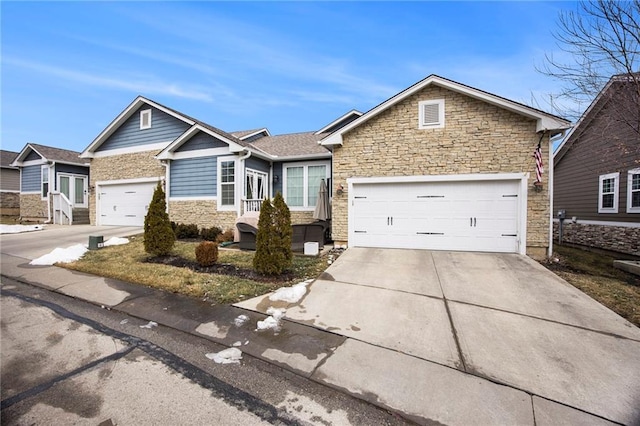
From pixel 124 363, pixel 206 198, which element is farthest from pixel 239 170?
pixel 124 363

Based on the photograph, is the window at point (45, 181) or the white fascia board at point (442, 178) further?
the window at point (45, 181)

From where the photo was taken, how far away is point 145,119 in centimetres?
1391

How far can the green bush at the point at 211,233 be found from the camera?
1092 cm

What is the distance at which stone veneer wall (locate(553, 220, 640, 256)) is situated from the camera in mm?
9836

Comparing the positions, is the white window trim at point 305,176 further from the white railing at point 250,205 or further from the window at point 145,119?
the window at point 145,119

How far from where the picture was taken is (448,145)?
845cm

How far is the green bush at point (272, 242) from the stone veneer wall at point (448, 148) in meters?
3.62

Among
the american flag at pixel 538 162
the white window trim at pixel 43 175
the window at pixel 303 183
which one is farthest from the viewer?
the white window trim at pixel 43 175

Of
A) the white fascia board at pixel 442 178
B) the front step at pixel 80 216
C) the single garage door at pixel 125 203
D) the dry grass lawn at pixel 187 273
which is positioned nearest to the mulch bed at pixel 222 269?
the dry grass lawn at pixel 187 273

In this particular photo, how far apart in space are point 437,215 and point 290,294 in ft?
18.9

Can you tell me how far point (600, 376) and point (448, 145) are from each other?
267 inches

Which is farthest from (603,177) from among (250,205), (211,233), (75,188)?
(75,188)

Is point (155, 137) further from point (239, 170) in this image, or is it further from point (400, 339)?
point (400, 339)

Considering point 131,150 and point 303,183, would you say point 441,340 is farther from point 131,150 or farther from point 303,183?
point 131,150
